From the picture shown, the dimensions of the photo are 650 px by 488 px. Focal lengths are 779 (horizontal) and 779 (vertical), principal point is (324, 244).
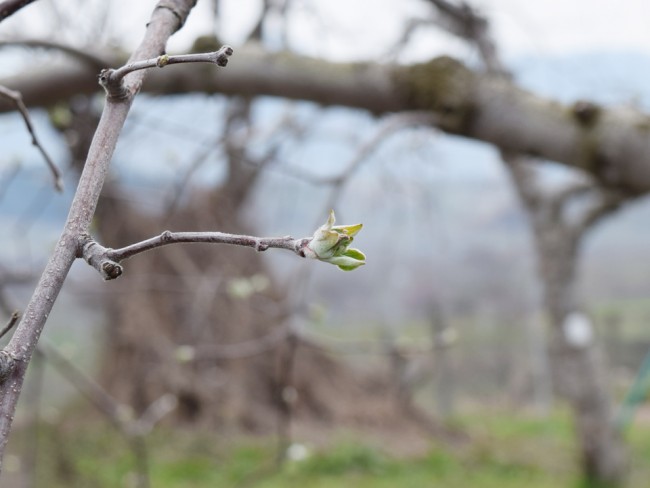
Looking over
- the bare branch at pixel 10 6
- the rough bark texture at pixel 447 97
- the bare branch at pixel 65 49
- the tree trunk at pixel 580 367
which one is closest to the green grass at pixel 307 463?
the tree trunk at pixel 580 367

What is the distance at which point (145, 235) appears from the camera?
574cm

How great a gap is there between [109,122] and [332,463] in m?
4.54

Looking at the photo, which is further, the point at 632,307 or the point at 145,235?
the point at 632,307

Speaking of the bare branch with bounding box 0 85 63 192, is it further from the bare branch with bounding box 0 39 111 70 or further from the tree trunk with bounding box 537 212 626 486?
the tree trunk with bounding box 537 212 626 486

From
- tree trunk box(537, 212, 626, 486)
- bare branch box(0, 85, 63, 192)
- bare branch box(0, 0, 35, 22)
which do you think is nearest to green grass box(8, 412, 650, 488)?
tree trunk box(537, 212, 626, 486)

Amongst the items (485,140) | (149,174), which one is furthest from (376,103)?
(149,174)

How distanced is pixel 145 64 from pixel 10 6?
15 cm

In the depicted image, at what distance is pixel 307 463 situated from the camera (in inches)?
186

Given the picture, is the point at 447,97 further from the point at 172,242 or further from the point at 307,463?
the point at 307,463

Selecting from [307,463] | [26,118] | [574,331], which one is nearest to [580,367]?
[574,331]

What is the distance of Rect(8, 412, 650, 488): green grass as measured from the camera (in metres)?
4.48

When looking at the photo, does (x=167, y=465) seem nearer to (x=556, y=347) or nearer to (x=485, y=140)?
(x=556, y=347)

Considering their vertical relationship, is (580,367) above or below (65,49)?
above

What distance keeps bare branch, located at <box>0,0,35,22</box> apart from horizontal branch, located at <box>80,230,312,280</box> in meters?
0.18
